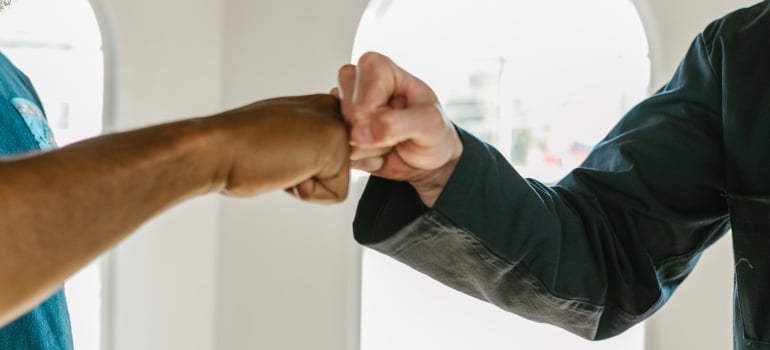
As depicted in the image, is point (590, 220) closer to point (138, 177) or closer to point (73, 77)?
point (138, 177)

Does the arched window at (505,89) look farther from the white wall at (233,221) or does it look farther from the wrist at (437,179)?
the wrist at (437,179)

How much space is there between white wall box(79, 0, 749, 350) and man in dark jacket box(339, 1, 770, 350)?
5.26 ft

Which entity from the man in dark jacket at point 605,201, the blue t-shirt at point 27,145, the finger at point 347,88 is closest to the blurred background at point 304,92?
the man in dark jacket at point 605,201

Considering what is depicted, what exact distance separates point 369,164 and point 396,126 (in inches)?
2.7

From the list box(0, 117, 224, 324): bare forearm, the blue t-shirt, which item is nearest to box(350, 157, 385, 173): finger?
box(0, 117, 224, 324): bare forearm

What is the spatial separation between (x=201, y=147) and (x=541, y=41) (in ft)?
7.56

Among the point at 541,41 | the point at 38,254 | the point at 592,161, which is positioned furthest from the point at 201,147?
the point at 541,41

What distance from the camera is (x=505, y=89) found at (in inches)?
106

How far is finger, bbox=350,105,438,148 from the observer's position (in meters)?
0.57

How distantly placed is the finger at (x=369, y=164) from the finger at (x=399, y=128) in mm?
36

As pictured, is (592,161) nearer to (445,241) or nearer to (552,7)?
(445,241)

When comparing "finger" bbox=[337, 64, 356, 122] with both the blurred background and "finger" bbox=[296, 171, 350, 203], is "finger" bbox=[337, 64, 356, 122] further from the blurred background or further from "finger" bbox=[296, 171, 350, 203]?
the blurred background

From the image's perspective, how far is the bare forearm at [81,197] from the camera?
0.34 metres

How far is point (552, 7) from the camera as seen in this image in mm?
2602
